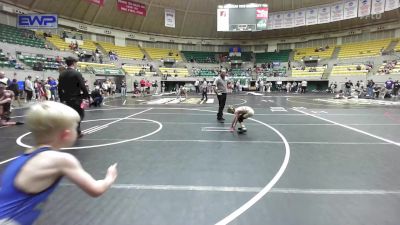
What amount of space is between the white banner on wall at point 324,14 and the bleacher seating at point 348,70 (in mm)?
6558

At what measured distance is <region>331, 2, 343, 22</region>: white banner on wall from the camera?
43.0 metres

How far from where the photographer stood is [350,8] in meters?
41.5

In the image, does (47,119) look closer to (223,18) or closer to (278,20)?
(223,18)

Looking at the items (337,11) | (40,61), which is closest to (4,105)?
(40,61)

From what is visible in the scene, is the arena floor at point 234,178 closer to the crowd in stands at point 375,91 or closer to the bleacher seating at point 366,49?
the crowd in stands at point 375,91

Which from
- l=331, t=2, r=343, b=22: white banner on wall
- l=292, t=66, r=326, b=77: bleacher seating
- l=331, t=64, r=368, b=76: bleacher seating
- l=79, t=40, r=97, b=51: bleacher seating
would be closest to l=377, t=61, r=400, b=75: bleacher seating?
l=331, t=64, r=368, b=76: bleacher seating

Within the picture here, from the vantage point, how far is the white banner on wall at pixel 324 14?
44406 mm

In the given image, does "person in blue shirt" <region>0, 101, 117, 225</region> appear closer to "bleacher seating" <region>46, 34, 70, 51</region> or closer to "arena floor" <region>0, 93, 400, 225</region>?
"arena floor" <region>0, 93, 400, 225</region>

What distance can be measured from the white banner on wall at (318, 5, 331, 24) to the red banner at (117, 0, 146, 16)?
23.7 m

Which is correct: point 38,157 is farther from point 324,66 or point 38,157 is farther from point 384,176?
point 324,66

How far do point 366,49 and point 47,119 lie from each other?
5226cm

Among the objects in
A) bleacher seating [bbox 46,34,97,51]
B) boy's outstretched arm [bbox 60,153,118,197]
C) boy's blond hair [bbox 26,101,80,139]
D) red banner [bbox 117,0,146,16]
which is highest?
red banner [bbox 117,0,146,16]

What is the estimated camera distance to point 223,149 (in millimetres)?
6848

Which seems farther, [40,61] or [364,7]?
[364,7]
